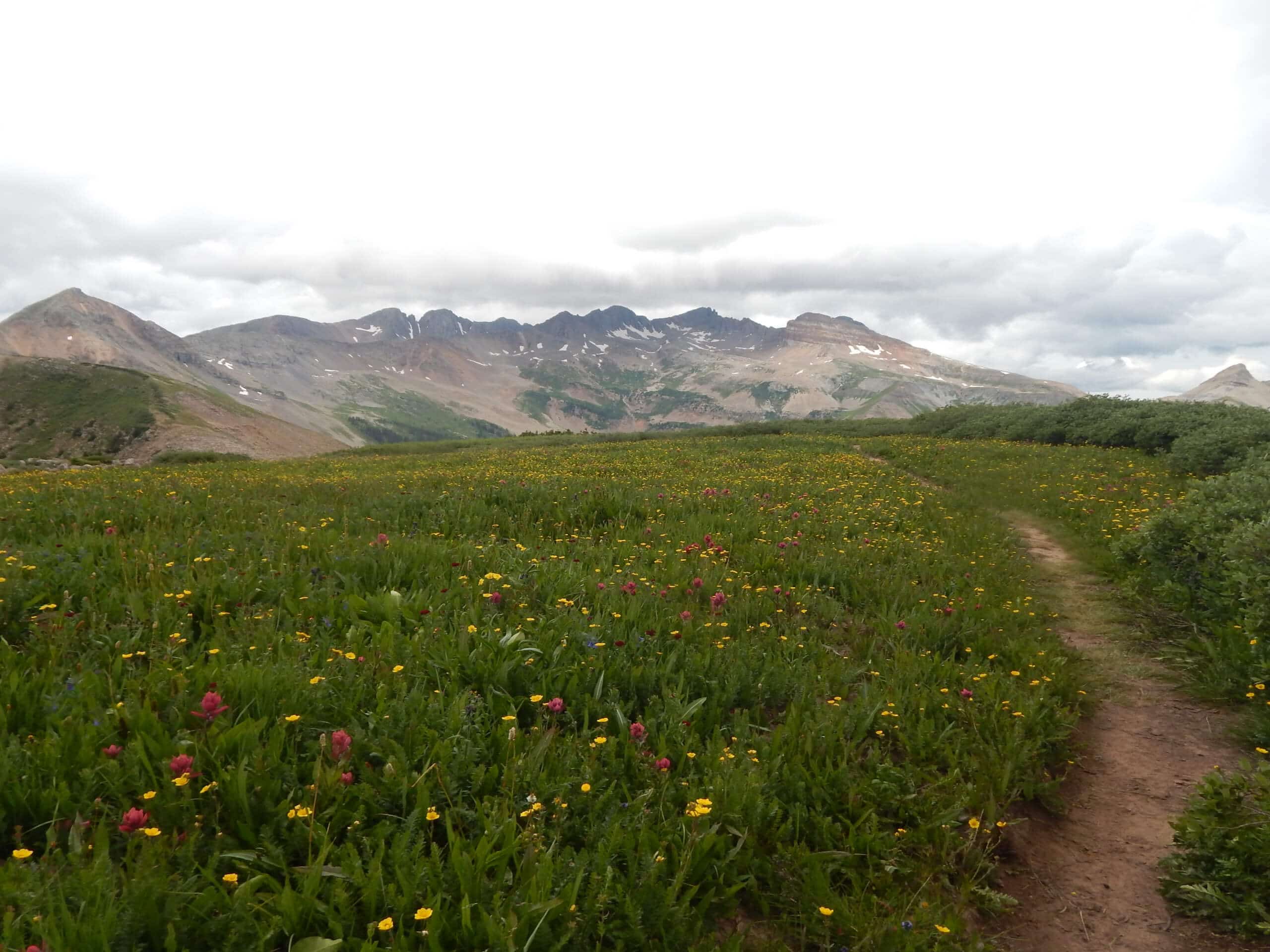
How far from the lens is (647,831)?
147 inches

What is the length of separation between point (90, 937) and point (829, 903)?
3.42 metres

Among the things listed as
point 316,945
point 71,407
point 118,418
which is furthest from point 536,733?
point 71,407

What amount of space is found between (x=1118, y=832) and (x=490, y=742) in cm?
459

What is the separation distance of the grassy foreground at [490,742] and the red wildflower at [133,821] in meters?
0.02

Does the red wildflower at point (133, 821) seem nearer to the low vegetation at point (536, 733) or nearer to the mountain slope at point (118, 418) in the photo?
the low vegetation at point (536, 733)

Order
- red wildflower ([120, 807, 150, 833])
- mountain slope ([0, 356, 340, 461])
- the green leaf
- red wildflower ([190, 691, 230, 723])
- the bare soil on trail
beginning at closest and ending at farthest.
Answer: the green leaf, red wildflower ([120, 807, 150, 833]), red wildflower ([190, 691, 230, 723]), the bare soil on trail, mountain slope ([0, 356, 340, 461])

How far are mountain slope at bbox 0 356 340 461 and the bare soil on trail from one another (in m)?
125

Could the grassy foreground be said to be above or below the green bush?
above

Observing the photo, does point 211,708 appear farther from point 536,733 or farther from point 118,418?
point 118,418

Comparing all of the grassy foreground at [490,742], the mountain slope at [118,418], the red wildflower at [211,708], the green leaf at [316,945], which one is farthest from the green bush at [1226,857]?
the mountain slope at [118,418]

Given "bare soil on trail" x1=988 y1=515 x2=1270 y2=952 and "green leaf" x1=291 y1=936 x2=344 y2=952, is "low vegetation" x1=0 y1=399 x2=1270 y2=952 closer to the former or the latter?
"green leaf" x1=291 y1=936 x2=344 y2=952

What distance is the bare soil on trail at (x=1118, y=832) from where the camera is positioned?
3980mm

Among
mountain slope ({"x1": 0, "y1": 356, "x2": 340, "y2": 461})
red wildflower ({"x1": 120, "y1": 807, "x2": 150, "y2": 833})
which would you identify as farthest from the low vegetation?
mountain slope ({"x1": 0, "y1": 356, "x2": 340, "y2": 461})

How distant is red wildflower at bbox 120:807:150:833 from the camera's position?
3.09 m
